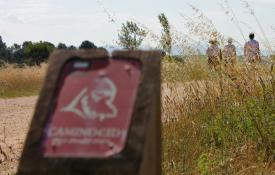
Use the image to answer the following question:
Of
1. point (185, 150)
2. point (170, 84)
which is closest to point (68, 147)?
point (185, 150)

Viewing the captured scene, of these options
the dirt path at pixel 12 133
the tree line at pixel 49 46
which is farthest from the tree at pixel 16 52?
the dirt path at pixel 12 133

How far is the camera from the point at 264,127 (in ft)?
16.4

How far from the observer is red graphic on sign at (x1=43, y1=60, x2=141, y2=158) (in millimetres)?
2178

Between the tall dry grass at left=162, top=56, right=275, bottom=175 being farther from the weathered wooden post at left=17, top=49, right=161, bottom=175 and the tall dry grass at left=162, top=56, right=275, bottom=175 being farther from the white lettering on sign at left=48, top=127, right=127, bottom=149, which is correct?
the white lettering on sign at left=48, top=127, right=127, bottom=149

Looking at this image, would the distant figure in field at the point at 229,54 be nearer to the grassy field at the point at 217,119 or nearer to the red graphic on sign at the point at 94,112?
the grassy field at the point at 217,119

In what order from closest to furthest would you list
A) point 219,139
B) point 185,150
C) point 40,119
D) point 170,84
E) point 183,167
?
1. point 40,119
2. point 183,167
3. point 185,150
4. point 219,139
5. point 170,84

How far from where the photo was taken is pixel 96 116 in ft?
7.34

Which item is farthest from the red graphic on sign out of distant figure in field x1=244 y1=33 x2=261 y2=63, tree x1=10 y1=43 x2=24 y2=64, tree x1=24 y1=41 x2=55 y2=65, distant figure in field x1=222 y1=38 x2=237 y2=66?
tree x1=10 y1=43 x2=24 y2=64

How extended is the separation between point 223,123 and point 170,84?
3.69 ft

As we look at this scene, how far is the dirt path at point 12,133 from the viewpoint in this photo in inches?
229

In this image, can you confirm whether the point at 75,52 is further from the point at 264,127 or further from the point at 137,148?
the point at 264,127

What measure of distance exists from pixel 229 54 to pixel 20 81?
18041 mm

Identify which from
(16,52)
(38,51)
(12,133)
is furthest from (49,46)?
(12,133)

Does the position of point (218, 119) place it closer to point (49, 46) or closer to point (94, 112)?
point (94, 112)
